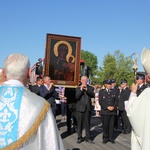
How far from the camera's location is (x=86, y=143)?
8391mm

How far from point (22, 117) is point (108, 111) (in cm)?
617

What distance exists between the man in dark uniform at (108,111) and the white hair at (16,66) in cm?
614

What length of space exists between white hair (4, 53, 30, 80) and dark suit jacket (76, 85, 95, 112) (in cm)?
584

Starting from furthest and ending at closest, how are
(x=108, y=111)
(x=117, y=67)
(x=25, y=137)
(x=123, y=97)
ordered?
(x=117, y=67), (x=123, y=97), (x=108, y=111), (x=25, y=137)

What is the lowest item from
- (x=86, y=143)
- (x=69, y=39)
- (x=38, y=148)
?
(x=86, y=143)

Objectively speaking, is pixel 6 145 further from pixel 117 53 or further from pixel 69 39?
pixel 117 53

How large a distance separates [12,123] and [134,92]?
1.83m

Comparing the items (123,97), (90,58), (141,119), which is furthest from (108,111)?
(90,58)

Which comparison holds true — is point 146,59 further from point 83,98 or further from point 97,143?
point 97,143

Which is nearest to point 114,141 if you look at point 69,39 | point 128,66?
point 69,39

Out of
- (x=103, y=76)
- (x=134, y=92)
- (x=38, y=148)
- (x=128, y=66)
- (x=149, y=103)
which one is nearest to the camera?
(x=38, y=148)

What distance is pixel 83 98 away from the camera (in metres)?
8.59

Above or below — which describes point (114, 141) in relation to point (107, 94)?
below

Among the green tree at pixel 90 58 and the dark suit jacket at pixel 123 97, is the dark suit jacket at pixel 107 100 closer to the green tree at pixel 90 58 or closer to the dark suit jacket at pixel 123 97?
the dark suit jacket at pixel 123 97
